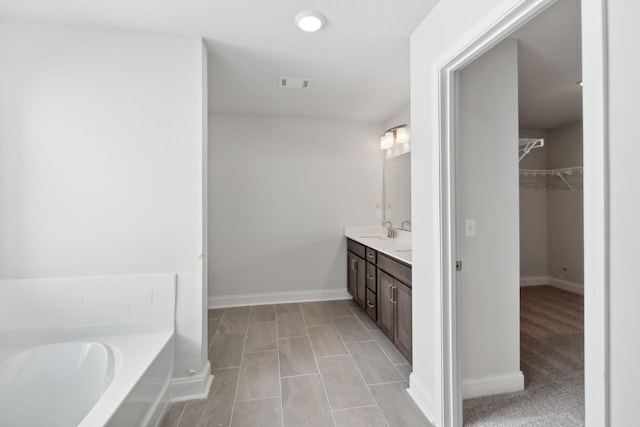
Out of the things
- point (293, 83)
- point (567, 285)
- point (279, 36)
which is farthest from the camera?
point (567, 285)

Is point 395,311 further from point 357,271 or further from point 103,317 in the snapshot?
point 103,317

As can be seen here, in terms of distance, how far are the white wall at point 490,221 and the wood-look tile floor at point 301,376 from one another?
0.57 m

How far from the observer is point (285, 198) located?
3697mm

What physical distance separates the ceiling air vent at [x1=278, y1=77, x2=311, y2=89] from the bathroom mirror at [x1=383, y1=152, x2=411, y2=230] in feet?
4.31

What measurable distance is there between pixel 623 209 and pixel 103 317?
2.56 m

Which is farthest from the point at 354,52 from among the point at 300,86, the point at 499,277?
the point at 499,277

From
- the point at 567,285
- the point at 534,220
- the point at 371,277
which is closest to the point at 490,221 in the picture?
the point at 371,277

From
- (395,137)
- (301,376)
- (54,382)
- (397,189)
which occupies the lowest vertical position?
(301,376)

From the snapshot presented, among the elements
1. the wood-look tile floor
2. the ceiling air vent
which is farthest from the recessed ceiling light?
the wood-look tile floor

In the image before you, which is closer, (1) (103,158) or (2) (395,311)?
(1) (103,158)

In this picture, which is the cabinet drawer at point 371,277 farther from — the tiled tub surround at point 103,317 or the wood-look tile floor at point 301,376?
the tiled tub surround at point 103,317

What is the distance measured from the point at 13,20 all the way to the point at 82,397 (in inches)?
91.1

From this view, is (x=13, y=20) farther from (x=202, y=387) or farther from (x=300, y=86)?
(x=202, y=387)

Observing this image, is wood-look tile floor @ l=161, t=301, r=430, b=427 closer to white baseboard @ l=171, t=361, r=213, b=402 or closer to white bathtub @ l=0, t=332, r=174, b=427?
white baseboard @ l=171, t=361, r=213, b=402
